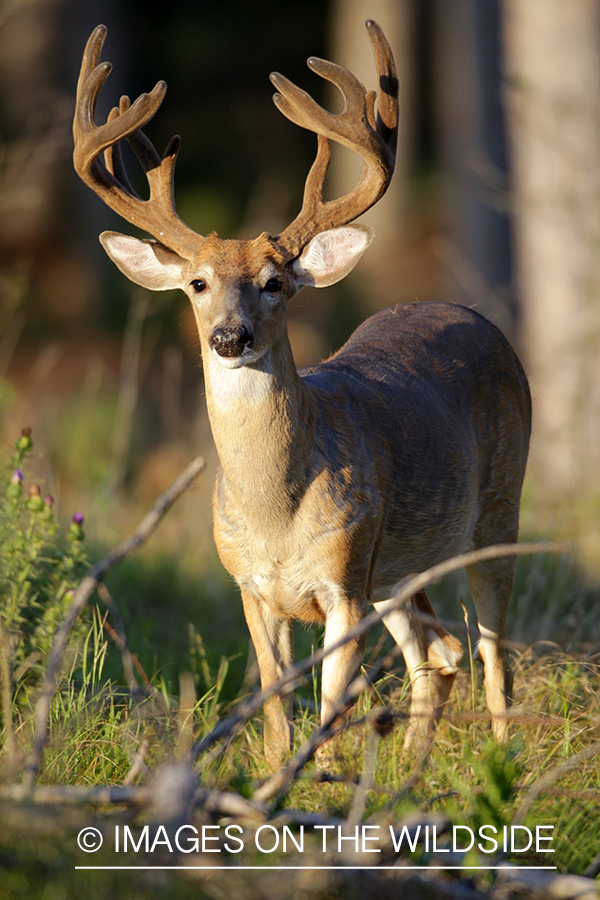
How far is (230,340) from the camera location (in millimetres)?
3461

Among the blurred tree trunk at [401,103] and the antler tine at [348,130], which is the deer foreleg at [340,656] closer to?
the antler tine at [348,130]

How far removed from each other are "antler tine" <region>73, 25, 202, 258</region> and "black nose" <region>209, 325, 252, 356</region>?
60 centimetres

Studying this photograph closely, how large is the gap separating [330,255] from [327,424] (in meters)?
0.64

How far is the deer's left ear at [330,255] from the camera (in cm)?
395

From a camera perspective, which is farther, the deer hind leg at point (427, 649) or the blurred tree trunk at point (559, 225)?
the blurred tree trunk at point (559, 225)

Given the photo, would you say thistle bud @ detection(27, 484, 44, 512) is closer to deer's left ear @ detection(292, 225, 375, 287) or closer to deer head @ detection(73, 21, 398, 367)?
deer head @ detection(73, 21, 398, 367)

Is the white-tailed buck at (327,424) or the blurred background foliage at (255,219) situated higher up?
the blurred background foliage at (255,219)

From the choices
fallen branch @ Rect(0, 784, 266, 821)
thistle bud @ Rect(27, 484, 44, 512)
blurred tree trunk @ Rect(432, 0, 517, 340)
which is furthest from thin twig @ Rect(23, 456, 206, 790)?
blurred tree trunk @ Rect(432, 0, 517, 340)

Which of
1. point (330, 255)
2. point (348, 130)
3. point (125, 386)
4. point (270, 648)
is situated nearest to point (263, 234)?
point (330, 255)

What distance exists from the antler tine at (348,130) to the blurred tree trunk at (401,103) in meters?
13.6

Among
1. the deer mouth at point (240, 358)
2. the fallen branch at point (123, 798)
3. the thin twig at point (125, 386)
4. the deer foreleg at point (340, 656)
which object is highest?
the thin twig at point (125, 386)

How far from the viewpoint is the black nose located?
3.47 meters

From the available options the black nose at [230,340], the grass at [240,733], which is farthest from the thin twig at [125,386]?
the black nose at [230,340]

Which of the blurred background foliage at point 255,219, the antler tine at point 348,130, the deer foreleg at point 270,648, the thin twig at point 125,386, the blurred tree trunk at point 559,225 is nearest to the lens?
the deer foreleg at point 270,648
